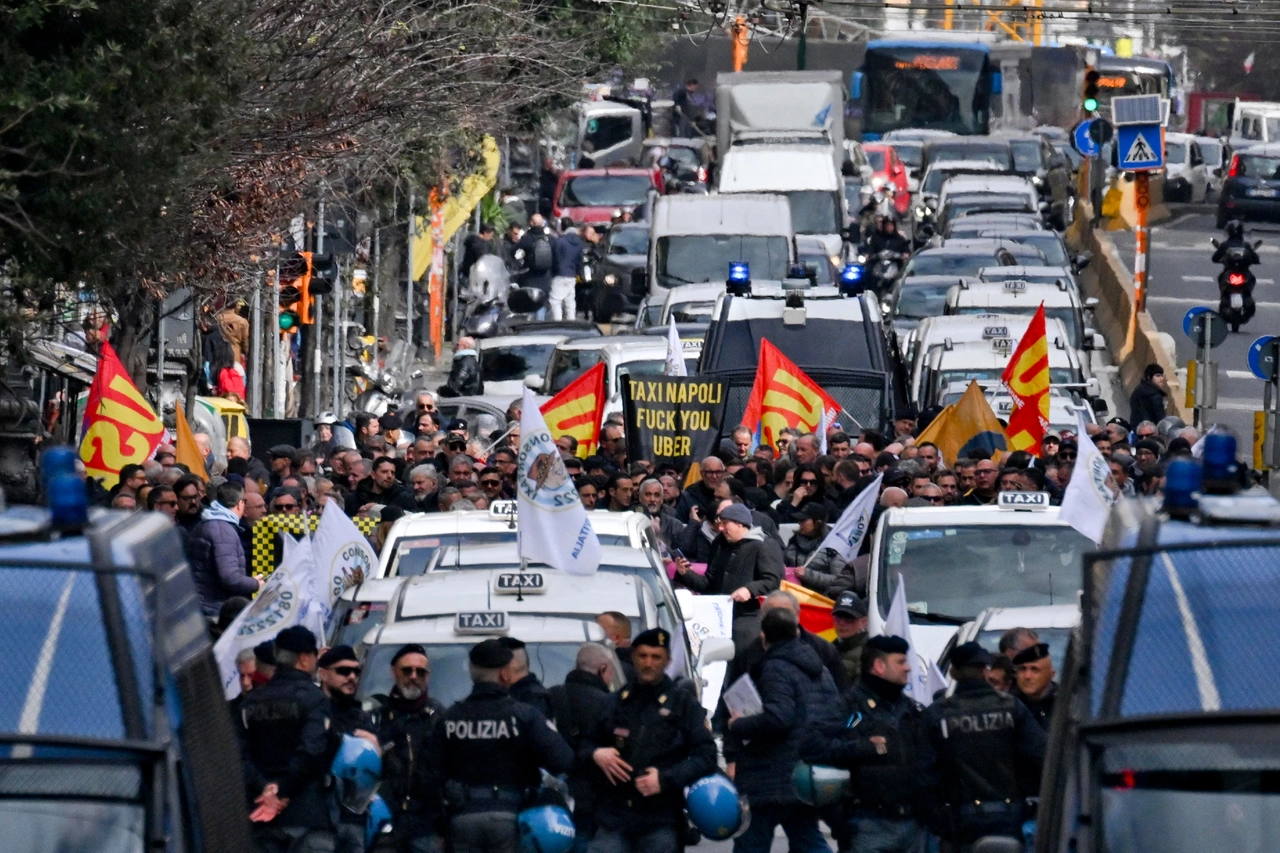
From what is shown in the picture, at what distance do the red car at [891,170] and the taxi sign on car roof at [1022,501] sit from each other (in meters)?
41.1

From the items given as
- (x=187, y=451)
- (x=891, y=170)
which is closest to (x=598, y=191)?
(x=891, y=170)

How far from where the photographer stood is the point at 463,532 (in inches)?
580

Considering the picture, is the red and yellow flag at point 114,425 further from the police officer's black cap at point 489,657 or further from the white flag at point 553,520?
the police officer's black cap at point 489,657

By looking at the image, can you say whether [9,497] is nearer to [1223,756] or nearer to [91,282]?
[91,282]

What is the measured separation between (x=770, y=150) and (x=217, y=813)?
122ft

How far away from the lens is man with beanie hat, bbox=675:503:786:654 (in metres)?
14.8

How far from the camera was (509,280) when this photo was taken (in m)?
42.4

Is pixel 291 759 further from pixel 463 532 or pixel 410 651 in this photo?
pixel 463 532

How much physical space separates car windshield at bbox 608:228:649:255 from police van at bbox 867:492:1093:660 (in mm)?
26980

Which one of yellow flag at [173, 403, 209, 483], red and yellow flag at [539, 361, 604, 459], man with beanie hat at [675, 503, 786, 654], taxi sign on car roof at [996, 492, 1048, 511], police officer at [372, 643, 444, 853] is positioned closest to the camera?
police officer at [372, 643, 444, 853]

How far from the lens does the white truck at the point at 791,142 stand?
40938mm

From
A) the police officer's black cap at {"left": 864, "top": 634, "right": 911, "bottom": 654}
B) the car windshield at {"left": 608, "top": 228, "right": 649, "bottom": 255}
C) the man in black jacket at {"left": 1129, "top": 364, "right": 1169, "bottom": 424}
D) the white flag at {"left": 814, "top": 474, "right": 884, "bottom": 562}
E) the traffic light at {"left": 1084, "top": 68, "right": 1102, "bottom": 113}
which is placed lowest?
the man in black jacket at {"left": 1129, "top": 364, "right": 1169, "bottom": 424}

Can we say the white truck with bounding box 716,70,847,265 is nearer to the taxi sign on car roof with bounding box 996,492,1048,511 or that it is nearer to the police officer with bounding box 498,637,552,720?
the taxi sign on car roof with bounding box 996,492,1048,511

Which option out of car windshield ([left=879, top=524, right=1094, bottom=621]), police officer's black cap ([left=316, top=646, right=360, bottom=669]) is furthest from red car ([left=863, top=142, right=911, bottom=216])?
police officer's black cap ([left=316, top=646, right=360, bottom=669])
